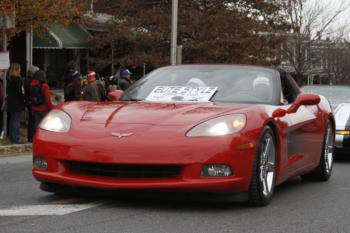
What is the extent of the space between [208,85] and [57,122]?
1.60m

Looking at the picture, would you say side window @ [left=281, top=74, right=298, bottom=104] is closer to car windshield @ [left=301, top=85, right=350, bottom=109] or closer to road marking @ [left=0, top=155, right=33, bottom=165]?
car windshield @ [left=301, top=85, right=350, bottom=109]

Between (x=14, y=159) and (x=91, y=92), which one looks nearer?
(x=14, y=159)

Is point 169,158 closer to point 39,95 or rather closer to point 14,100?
point 39,95

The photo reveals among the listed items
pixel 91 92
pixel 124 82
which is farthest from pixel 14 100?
pixel 124 82

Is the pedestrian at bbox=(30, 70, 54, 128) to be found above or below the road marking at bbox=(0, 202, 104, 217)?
above

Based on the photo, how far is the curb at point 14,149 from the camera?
12098mm

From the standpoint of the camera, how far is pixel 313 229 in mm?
5320

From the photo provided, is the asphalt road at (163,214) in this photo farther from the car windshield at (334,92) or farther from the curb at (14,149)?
the car windshield at (334,92)

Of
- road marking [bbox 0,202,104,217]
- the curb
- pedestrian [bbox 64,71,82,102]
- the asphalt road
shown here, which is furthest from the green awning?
road marking [bbox 0,202,104,217]

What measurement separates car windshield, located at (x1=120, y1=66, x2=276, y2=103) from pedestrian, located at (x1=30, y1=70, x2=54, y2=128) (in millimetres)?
6200

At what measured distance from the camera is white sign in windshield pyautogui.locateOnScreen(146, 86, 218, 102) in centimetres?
669

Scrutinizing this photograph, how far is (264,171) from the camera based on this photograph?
6129 millimetres

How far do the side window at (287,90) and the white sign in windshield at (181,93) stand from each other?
1.00m

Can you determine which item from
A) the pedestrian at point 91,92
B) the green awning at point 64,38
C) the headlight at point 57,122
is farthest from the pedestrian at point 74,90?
the headlight at point 57,122
